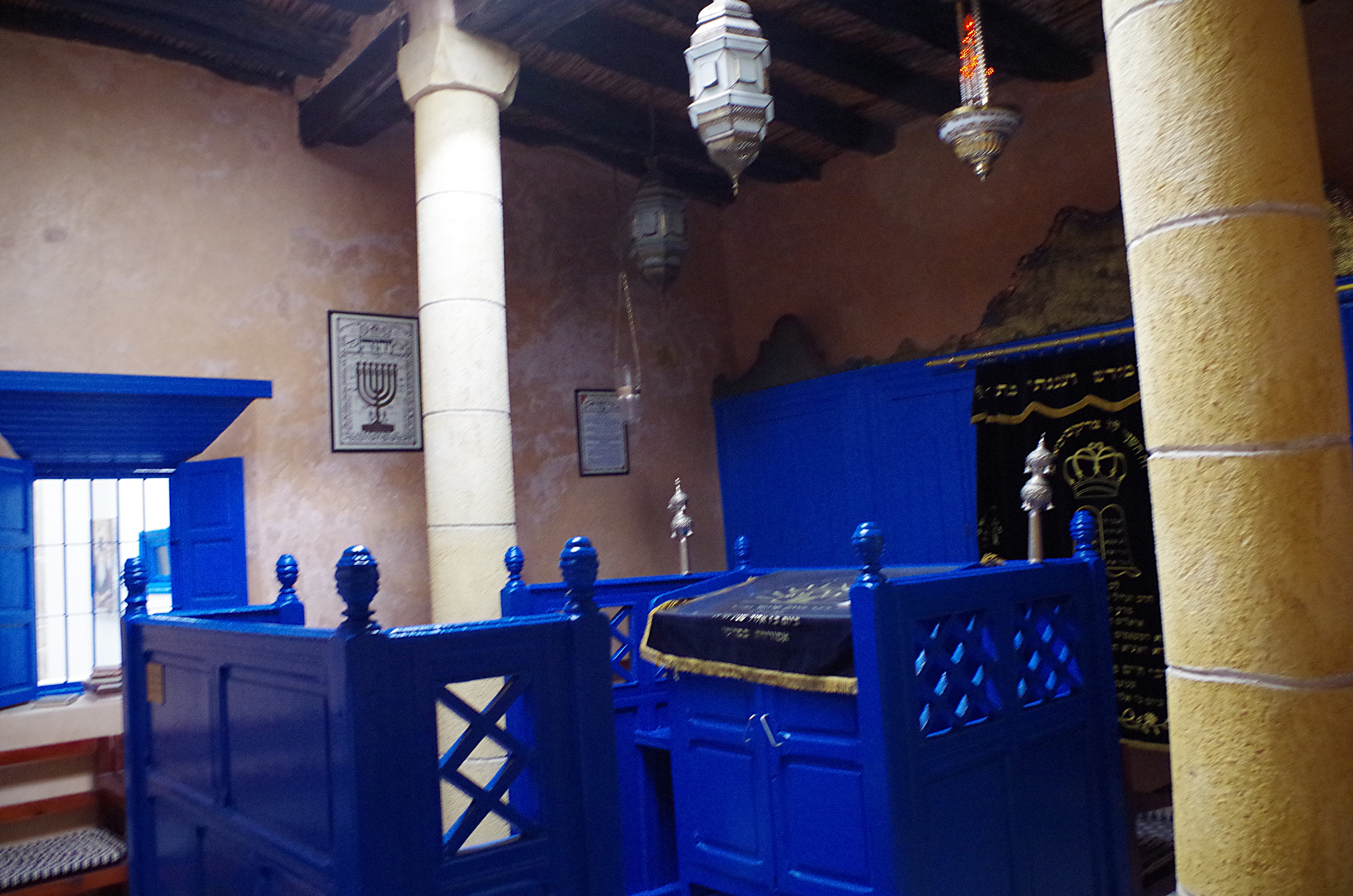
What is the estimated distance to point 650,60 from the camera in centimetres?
593

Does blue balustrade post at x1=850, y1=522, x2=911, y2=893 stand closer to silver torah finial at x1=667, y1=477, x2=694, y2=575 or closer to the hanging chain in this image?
silver torah finial at x1=667, y1=477, x2=694, y2=575

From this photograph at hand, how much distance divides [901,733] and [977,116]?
3.04m

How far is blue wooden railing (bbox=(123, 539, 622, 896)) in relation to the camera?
1.95 metres

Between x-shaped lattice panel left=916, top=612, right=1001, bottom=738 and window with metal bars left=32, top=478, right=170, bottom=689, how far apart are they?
4.18 metres

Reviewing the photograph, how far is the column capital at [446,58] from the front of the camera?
4879mm

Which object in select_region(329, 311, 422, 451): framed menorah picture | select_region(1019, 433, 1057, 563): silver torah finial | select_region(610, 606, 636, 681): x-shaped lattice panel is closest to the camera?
select_region(1019, 433, 1057, 563): silver torah finial

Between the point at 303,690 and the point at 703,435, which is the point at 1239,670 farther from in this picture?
the point at 703,435

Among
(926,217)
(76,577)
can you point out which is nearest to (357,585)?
(76,577)

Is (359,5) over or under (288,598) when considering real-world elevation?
over

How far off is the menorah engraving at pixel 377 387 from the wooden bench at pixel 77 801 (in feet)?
7.45

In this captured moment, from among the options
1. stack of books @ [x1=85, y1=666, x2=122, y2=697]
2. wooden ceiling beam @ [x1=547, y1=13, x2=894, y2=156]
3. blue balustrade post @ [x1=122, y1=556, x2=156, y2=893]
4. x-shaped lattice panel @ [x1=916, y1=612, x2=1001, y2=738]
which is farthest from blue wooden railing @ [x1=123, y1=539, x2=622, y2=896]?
wooden ceiling beam @ [x1=547, y1=13, x2=894, y2=156]

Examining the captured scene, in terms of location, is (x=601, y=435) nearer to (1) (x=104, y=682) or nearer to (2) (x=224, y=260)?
(2) (x=224, y=260)

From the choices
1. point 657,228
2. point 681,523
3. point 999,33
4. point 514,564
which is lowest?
point 514,564

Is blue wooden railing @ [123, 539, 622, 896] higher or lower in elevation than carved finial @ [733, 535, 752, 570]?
lower
